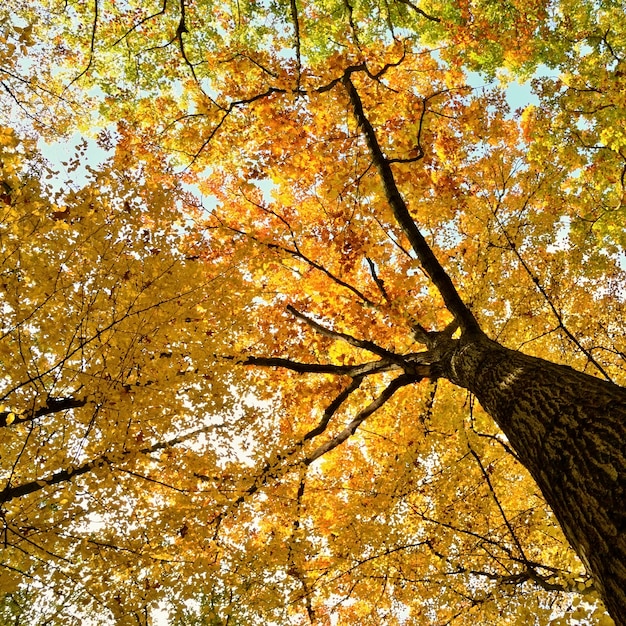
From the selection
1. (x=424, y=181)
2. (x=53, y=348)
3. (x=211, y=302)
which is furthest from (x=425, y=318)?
(x=53, y=348)

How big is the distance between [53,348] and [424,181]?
613 centimetres

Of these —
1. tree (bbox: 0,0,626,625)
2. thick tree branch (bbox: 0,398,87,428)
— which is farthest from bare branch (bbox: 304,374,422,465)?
thick tree branch (bbox: 0,398,87,428)

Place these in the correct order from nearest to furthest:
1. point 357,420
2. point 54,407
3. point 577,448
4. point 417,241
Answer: point 577,448 → point 54,407 → point 417,241 → point 357,420

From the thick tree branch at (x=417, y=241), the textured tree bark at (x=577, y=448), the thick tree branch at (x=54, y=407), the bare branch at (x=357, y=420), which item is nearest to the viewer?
the textured tree bark at (x=577, y=448)

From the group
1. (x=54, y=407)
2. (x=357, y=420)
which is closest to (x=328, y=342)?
(x=357, y=420)

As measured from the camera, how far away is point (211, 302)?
490cm

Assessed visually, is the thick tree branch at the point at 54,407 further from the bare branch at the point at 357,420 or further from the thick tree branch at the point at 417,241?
the thick tree branch at the point at 417,241

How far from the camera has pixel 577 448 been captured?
1.96 metres

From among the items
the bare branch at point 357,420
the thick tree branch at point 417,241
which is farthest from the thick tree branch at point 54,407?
the thick tree branch at point 417,241

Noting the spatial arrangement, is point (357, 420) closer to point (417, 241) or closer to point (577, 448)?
point (417, 241)

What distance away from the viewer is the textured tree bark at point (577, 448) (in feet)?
5.27

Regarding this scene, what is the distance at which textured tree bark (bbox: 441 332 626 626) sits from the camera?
5.27 feet

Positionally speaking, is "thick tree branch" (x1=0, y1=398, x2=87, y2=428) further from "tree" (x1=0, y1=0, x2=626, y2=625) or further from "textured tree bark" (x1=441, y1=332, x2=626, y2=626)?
"textured tree bark" (x1=441, y1=332, x2=626, y2=626)

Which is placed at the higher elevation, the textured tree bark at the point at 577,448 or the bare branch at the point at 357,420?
the bare branch at the point at 357,420
